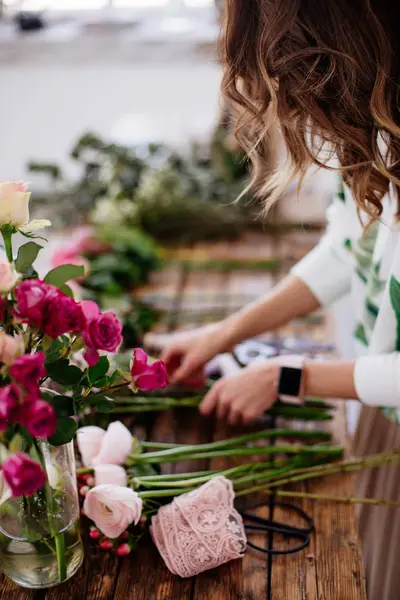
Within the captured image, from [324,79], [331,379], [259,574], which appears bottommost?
[259,574]

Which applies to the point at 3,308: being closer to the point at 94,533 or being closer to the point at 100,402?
the point at 100,402

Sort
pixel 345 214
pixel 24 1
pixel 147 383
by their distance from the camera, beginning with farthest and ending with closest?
pixel 24 1 < pixel 345 214 < pixel 147 383

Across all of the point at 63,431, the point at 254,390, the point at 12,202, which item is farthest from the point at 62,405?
the point at 254,390

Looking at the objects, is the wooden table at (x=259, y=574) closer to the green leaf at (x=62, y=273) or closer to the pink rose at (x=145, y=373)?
the pink rose at (x=145, y=373)

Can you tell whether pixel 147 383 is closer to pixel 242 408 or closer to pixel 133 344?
pixel 242 408

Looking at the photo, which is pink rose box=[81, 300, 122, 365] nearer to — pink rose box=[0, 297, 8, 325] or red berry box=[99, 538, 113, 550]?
pink rose box=[0, 297, 8, 325]

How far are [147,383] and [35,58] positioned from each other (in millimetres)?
3400

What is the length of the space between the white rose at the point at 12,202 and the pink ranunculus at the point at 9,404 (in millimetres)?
Answer: 220

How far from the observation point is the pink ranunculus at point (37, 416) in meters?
0.67

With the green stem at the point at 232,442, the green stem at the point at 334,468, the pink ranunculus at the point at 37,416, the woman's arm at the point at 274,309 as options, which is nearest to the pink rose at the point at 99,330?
the pink ranunculus at the point at 37,416

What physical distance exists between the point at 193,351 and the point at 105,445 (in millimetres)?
382

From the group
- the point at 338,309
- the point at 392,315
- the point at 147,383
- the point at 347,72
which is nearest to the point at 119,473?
the point at 147,383

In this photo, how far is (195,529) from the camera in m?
0.97

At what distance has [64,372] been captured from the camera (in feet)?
2.61
